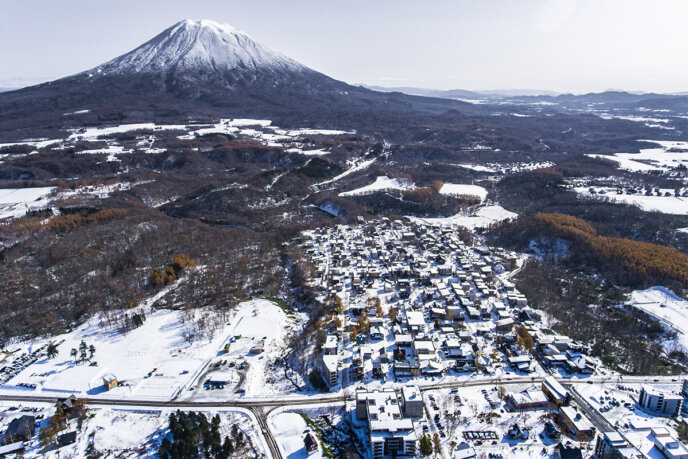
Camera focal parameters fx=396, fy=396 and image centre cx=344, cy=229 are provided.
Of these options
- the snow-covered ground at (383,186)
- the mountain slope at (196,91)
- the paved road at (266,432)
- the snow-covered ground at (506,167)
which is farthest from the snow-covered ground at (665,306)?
the mountain slope at (196,91)

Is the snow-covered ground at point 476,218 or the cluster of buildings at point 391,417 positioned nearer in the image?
the cluster of buildings at point 391,417

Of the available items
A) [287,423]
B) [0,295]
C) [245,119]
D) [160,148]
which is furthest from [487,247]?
[245,119]

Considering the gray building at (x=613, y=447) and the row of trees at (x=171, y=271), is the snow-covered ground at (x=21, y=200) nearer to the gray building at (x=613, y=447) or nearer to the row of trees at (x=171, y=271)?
the row of trees at (x=171, y=271)

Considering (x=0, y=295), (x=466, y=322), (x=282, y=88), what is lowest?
(x=466, y=322)

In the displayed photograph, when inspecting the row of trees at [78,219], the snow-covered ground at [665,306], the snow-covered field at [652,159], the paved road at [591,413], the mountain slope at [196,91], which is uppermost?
the mountain slope at [196,91]

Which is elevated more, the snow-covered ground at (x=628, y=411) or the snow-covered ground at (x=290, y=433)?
the snow-covered ground at (x=290, y=433)

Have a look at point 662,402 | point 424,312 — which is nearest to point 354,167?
point 424,312

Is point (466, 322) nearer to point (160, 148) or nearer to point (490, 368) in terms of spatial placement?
point (490, 368)
